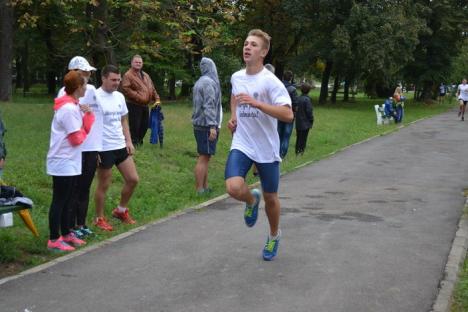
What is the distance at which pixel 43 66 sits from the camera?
48.4 m

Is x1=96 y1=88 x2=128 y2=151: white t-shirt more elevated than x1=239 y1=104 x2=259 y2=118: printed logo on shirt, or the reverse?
x1=239 y1=104 x2=259 y2=118: printed logo on shirt

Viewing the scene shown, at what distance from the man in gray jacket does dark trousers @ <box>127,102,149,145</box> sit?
101 inches

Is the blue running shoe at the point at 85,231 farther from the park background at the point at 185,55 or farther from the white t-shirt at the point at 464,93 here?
the white t-shirt at the point at 464,93

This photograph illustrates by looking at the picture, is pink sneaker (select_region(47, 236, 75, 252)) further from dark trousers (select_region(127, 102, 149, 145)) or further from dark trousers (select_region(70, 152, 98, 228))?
dark trousers (select_region(127, 102, 149, 145))

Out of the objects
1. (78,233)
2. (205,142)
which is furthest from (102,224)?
(205,142)

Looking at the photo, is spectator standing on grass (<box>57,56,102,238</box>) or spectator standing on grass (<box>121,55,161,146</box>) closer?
spectator standing on grass (<box>57,56,102,238</box>)

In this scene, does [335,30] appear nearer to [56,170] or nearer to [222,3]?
[222,3]

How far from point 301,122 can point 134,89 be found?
4620 mm

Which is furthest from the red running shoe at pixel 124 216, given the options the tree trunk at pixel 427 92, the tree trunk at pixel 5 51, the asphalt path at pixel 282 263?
the tree trunk at pixel 427 92

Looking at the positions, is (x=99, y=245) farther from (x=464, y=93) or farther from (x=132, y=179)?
(x=464, y=93)

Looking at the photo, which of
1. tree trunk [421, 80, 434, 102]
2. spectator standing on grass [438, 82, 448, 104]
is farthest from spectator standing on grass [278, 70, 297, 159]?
spectator standing on grass [438, 82, 448, 104]

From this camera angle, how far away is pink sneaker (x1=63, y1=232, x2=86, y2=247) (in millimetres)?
6384

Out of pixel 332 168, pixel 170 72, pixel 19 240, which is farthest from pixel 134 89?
pixel 170 72

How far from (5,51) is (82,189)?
20.5m
